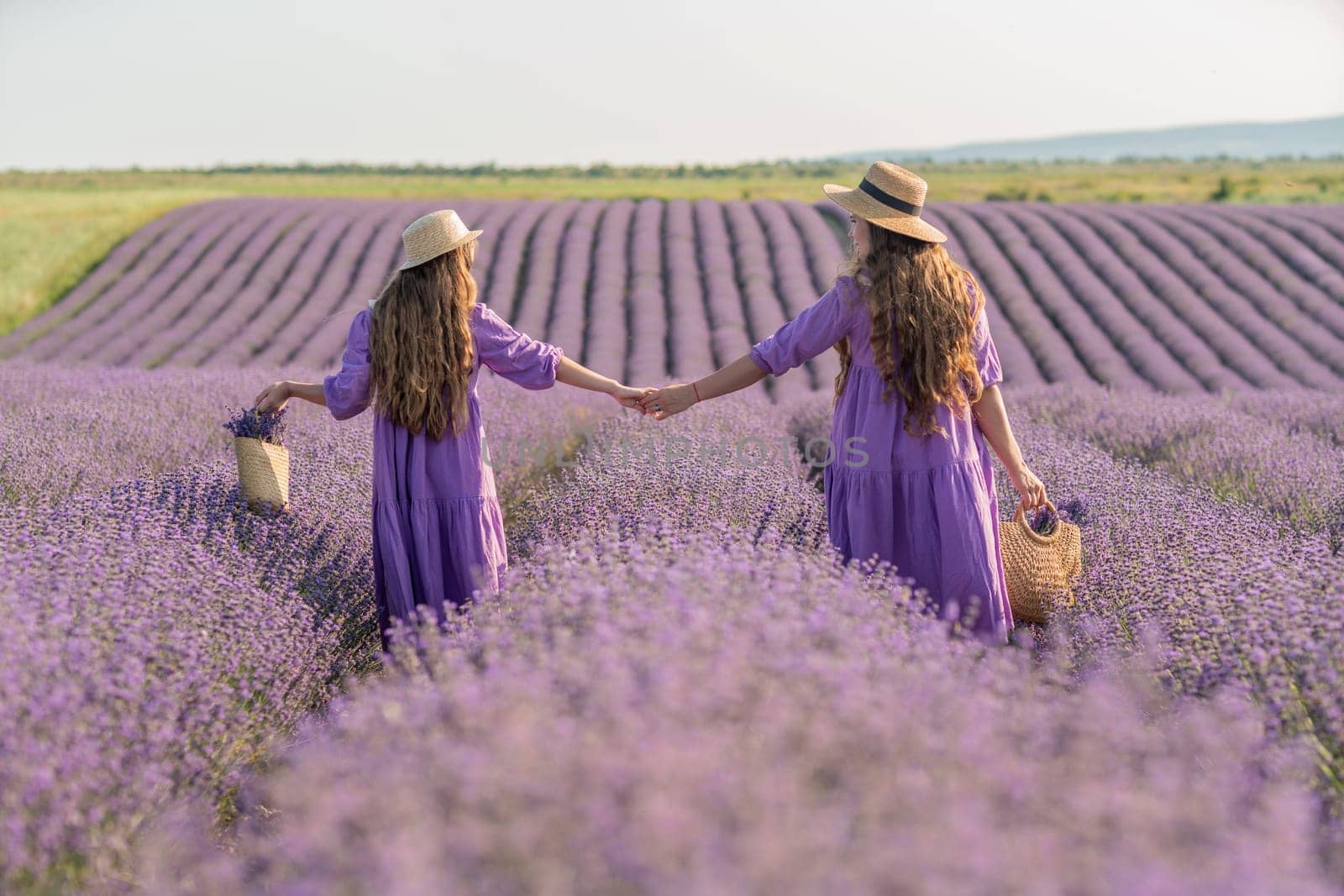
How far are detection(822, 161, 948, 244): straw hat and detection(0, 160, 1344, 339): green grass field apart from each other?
41.7 ft

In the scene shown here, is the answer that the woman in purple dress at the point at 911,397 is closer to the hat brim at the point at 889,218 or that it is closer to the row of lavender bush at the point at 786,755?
the hat brim at the point at 889,218

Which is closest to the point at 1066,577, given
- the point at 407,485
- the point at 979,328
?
the point at 979,328

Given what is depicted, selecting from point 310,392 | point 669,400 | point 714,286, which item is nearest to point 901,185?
point 669,400

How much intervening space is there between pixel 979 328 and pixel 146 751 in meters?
2.18

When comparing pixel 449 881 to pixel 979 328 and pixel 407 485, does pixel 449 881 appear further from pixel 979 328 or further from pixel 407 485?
pixel 979 328

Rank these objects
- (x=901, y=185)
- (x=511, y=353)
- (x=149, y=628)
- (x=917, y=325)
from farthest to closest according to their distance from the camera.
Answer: (x=511, y=353), (x=901, y=185), (x=917, y=325), (x=149, y=628)

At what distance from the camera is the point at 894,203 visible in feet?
9.20

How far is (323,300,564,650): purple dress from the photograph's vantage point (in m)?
2.87

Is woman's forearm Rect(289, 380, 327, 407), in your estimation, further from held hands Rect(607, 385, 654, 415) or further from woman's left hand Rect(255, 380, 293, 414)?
held hands Rect(607, 385, 654, 415)

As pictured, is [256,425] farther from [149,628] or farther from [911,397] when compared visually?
[911,397]

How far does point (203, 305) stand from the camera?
11.7 meters

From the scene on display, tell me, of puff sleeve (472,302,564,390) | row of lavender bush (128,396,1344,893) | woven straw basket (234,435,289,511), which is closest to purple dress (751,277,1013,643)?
row of lavender bush (128,396,1344,893)

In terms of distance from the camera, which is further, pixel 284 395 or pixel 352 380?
pixel 284 395

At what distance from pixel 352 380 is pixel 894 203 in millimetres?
1527
